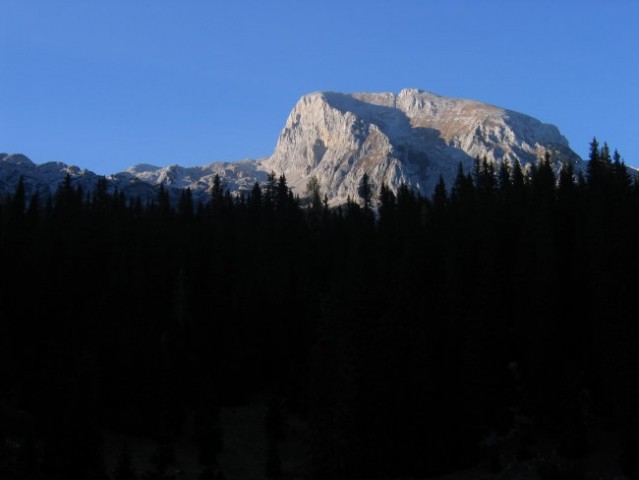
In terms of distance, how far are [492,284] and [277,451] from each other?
77.2ft

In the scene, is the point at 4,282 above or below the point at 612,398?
above

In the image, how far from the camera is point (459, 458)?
48.5 metres

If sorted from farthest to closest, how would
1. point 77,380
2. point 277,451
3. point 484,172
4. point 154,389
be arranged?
point 484,172 → point 154,389 → point 277,451 → point 77,380

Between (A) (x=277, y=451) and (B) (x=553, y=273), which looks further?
(B) (x=553, y=273)

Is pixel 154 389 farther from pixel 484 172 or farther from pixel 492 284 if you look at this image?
pixel 484 172

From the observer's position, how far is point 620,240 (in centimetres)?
5525

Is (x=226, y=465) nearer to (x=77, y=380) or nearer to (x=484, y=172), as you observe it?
(x=77, y=380)

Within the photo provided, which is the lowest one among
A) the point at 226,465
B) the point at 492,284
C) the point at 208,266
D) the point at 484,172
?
the point at 226,465

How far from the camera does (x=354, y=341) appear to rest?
2164 inches

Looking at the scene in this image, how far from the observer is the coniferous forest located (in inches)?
1870

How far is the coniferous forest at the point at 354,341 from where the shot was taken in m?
47.5

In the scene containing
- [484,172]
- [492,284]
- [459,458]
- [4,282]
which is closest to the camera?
[459,458]

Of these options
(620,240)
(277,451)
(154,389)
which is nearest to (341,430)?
(277,451)

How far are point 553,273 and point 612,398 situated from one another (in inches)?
508
